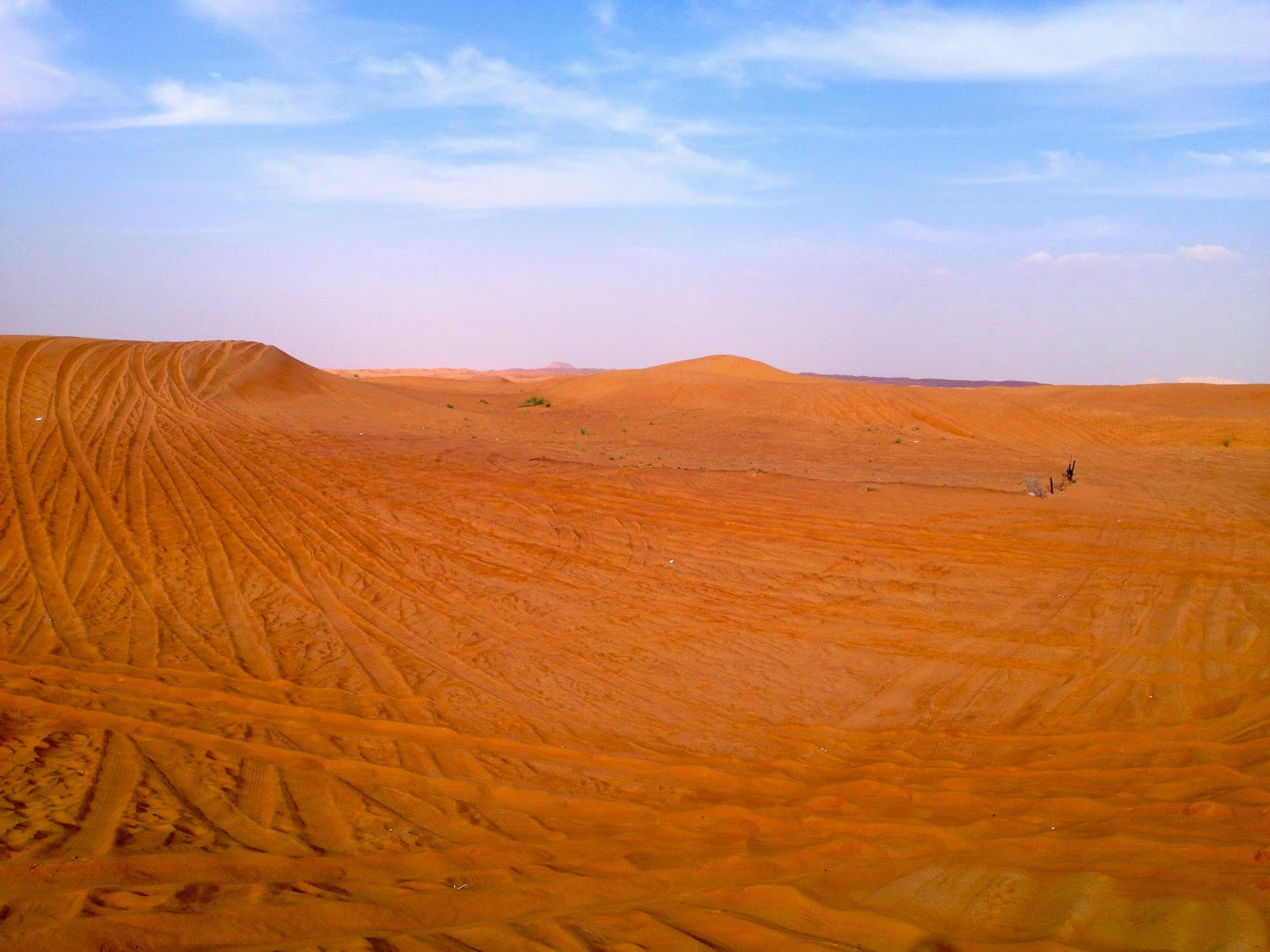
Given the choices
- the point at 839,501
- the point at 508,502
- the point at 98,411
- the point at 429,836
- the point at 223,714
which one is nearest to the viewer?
the point at 429,836

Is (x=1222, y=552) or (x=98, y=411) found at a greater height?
(x=98, y=411)

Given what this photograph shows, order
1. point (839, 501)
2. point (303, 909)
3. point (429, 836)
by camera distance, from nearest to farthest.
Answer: point (303, 909) → point (429, 836) → point (839, 501)

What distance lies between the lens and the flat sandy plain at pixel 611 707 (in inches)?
142

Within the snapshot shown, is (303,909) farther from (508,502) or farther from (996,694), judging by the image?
(508,502)

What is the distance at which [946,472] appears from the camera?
730 inches

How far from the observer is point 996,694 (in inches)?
276

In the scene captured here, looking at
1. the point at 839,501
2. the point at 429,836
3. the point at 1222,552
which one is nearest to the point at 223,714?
the point at 429,836

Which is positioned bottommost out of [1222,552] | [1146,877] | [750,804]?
[750,804]

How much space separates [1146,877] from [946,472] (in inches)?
612

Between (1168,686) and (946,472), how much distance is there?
471 inches

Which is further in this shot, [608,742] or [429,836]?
[608,742]

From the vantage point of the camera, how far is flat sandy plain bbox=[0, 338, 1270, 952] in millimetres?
3615

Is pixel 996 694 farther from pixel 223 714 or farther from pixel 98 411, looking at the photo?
pixel 98 411

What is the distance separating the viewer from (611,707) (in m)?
6.71
